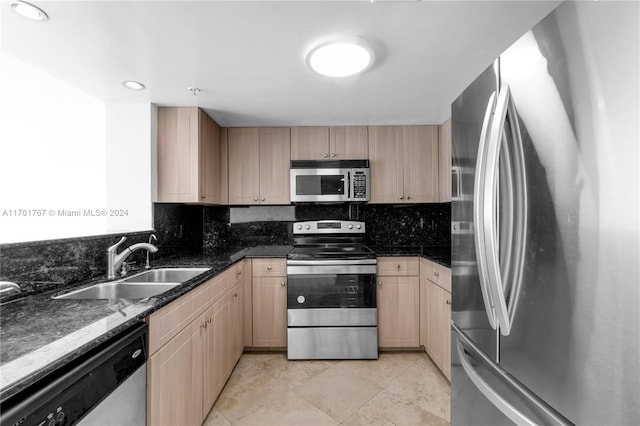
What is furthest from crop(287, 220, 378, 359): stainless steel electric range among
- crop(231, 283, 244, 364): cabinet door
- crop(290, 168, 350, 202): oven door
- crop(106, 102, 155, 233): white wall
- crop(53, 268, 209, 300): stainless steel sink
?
crop(106, 102, 155, 233): white wall

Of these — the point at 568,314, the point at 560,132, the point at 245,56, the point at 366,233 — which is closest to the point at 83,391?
the point at 568,314

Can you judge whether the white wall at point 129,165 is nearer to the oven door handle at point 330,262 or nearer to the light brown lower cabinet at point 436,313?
the oven door handle at point 330,262

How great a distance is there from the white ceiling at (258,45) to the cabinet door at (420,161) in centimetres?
62

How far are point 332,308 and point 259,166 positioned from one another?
1551mm

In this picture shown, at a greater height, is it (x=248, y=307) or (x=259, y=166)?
(x=259, y=166)

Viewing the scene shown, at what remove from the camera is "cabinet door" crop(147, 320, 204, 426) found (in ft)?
3.91

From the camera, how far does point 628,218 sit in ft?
1.70

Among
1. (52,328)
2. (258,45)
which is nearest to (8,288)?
(52,328)

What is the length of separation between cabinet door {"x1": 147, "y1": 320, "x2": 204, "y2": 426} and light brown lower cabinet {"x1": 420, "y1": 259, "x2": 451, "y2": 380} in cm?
169

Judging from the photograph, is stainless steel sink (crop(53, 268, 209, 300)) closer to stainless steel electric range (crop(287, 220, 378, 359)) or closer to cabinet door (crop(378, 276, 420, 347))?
stainless steel electric range (crop(287, 220, 378, 359))

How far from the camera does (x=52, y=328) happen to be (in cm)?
95

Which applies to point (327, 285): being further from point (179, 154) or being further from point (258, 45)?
point (258, 45)

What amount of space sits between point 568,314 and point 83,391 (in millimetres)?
1284

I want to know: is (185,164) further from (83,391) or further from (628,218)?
(628,218)
